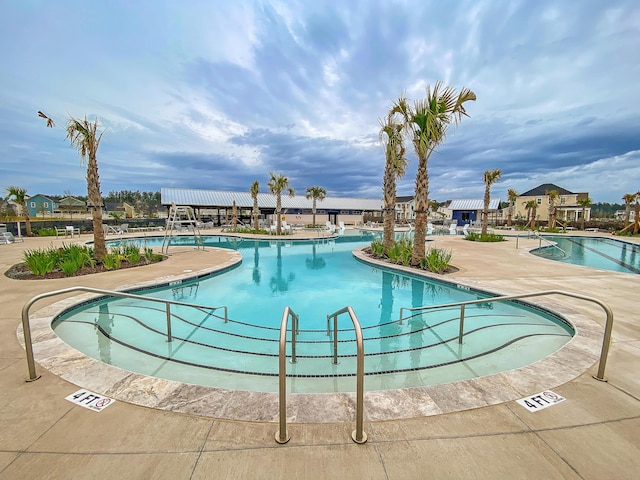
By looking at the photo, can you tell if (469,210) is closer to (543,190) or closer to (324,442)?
(543,190)

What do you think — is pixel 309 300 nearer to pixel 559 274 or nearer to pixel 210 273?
pixel 210 273

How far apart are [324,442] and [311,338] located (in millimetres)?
2972

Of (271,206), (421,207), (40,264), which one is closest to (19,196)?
(40,264)

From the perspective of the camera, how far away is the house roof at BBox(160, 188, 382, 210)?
99.3ft

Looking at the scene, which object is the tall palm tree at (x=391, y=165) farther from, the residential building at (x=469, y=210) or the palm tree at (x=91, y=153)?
the residential building at (x=469, y=210)

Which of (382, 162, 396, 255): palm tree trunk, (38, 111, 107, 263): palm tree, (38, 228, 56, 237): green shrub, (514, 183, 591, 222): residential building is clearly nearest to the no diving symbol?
(38, 111, 107, 263): palm tree

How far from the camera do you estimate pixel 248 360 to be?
3.89 metres

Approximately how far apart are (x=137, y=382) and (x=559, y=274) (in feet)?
35.1

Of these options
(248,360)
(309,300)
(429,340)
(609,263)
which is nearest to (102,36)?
(309,300)

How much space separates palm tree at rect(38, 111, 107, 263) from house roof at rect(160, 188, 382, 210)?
15472 millimetres

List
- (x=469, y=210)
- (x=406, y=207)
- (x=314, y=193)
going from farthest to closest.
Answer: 1. (x=406, y=207)
2. (x=469, y=210)
3. (x=314, y=193)

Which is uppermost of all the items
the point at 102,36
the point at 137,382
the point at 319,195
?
the point at 102,36

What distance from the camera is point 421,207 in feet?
30.8

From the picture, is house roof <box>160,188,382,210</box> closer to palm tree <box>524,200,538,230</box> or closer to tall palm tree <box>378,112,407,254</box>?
tall palm tree <box>378,112,407,254</box>
